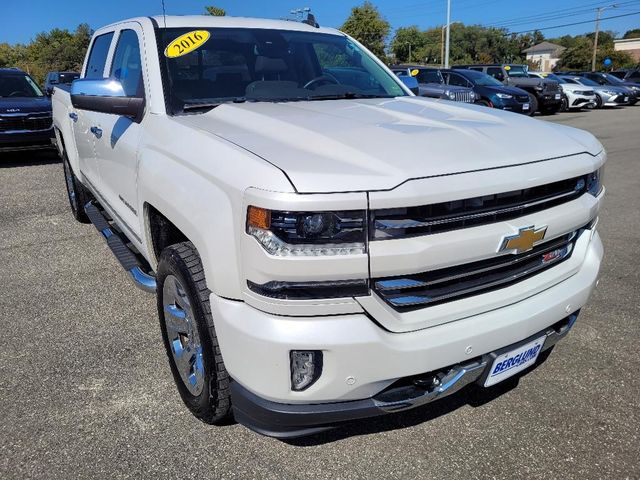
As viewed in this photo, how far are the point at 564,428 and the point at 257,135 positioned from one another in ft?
6.48

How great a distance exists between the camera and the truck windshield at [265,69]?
10.3ft

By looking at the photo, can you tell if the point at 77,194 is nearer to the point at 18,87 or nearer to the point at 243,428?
the point at 243,428

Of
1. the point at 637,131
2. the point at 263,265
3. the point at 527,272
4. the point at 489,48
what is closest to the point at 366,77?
the point at 527,272

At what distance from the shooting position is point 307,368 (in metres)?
1.92

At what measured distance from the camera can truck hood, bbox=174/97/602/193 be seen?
6.27 ft

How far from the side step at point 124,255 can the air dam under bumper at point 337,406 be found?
1260 mm

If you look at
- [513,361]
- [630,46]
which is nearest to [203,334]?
[513,361]

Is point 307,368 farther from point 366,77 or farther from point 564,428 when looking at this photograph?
point 366,77

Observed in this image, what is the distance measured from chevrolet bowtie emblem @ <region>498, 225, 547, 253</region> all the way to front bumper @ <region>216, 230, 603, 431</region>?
0.27 meters

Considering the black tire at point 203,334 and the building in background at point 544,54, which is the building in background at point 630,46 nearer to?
the building in background at point 544,54

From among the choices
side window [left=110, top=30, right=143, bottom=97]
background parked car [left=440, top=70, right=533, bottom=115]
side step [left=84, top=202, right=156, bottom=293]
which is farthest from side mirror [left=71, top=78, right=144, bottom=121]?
background parked car [left=440, top=70, right=533, bottom=115]

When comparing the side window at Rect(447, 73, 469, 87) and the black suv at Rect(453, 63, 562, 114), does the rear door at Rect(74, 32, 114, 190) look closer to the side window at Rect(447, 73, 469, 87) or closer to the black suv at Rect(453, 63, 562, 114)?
the side window at Rect(447, 73, 469, 87)

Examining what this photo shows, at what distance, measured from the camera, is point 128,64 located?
143 inches

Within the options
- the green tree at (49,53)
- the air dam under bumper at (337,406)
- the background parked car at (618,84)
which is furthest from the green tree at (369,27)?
the air dam under bumper at (337,406)
